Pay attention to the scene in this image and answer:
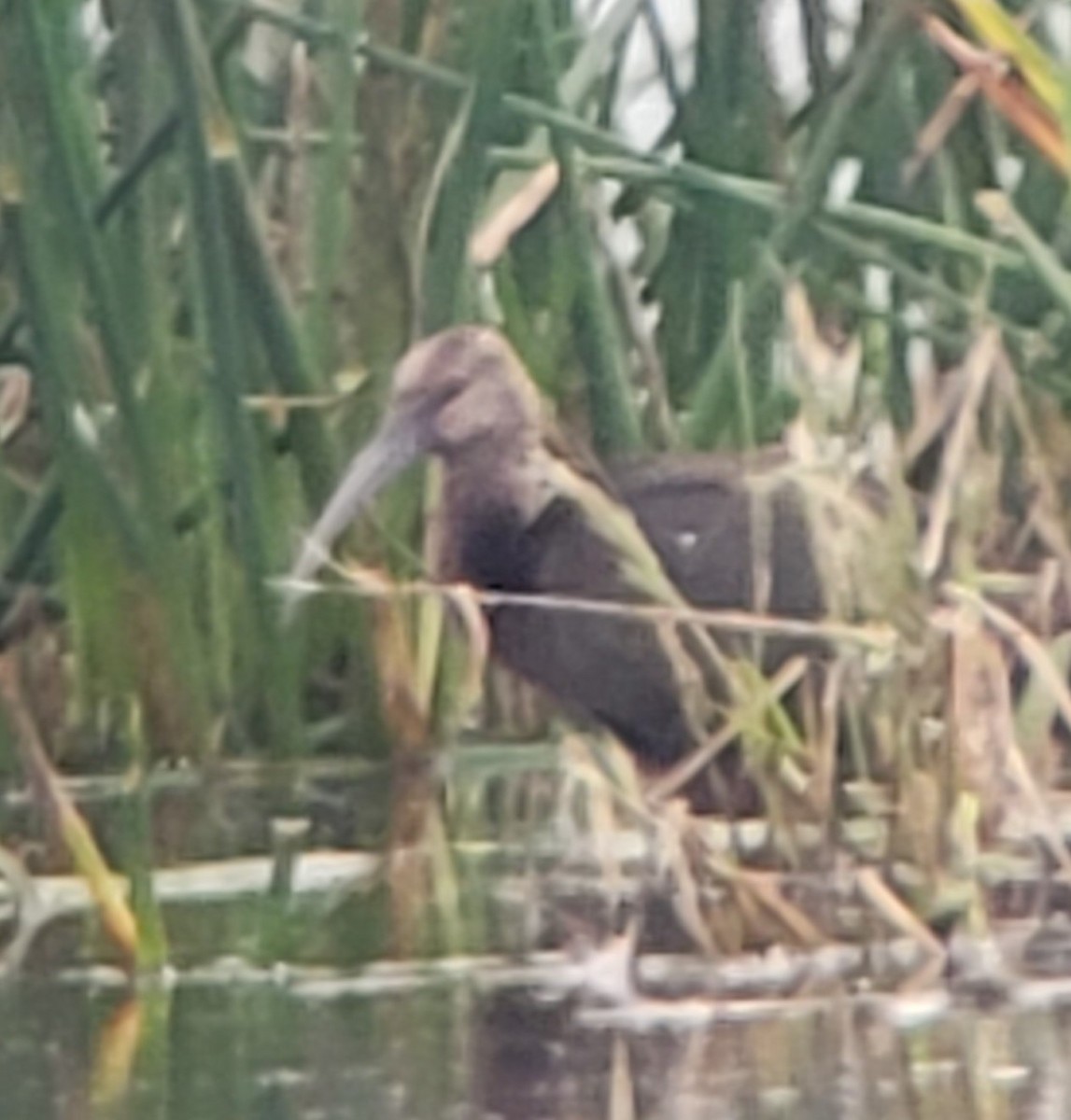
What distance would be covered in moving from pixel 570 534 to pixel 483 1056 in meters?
1.16

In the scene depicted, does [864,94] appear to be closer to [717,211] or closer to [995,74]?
[717,211]

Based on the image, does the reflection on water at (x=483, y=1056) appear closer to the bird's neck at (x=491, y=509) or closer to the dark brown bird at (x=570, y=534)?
the dark brown bird at (x=570, y=534)

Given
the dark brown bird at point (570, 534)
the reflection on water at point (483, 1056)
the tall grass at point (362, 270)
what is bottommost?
the reflection on water at point (483, 1056)

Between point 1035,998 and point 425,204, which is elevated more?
point 425,204

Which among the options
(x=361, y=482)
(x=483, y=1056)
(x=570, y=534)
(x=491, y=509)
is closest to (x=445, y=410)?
(x=491, y=509)

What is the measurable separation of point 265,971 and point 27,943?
19cm

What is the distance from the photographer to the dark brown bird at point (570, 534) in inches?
134

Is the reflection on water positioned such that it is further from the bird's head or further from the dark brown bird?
the bird's head

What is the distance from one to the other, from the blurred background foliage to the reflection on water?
12.9 inches

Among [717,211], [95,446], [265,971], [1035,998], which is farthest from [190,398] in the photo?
[1035,998]

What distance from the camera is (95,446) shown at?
3.32 m

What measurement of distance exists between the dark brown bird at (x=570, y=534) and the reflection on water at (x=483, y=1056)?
40cm

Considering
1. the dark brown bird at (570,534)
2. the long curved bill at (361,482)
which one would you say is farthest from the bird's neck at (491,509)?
the long curved bill at (361,482)

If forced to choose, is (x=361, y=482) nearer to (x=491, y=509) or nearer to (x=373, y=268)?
(x=373, y=268)
